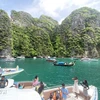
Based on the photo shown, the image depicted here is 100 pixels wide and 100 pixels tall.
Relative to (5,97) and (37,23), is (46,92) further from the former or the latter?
(37,23)

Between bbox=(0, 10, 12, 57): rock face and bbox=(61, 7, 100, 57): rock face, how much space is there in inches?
2566

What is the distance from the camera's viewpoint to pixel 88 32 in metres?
151

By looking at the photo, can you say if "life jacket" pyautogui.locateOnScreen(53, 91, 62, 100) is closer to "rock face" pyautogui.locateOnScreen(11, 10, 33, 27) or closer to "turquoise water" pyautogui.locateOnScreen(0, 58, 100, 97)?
"turquoise water" pyautogui.locateOnScreen(0, 58, 100, 97)

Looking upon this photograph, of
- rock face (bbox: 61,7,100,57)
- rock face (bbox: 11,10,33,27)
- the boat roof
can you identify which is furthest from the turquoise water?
rock face (bbox: 11,10,33,27)

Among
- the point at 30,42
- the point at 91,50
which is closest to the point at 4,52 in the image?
the point at 30,42

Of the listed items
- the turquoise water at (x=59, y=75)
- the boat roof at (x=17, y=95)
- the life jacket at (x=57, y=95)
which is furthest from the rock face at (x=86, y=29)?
the boat roof at (x=17, y=95)

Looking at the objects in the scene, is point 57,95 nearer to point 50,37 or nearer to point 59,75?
point 59,75

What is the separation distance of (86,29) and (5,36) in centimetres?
8127

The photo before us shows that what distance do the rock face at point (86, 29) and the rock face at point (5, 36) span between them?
65170 millimetres

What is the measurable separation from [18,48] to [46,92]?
117 metres

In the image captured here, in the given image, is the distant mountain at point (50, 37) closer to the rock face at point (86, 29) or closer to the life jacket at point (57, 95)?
the rock face at point (86, 29)

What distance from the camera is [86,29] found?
153 metres

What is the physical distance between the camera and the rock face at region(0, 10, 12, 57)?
368ft

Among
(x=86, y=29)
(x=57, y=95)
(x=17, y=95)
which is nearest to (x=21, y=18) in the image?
(x=86, y=29)
